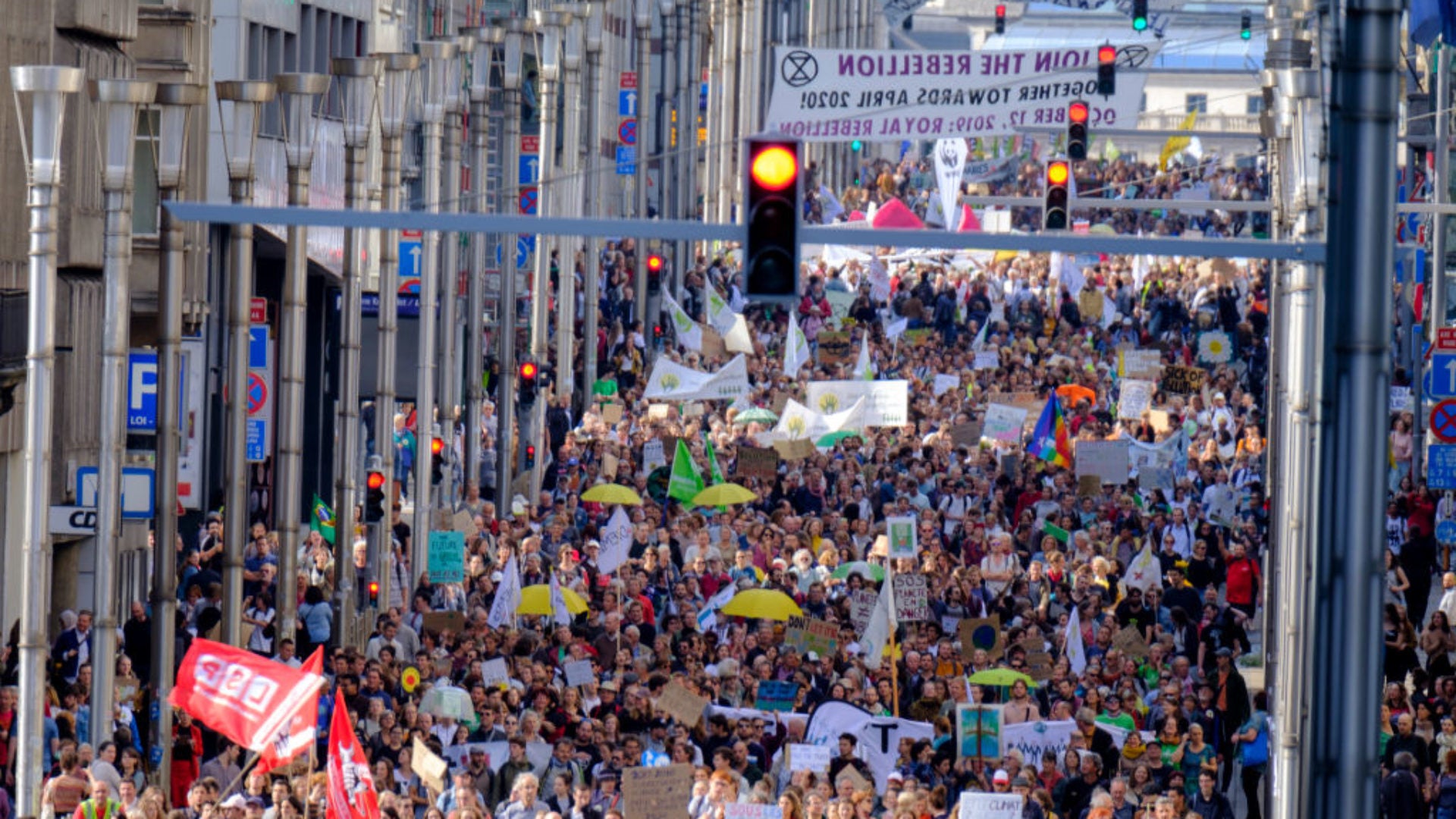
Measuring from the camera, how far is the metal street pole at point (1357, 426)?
12.5 metres

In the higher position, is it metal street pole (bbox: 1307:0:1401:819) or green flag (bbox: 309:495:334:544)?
metal street pole (bbox: 1307:0:1401:819)

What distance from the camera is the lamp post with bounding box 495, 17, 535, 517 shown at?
3812 centimetres

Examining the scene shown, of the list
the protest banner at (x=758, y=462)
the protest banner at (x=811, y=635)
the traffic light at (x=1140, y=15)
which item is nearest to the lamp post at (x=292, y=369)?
the protest banner at (x=811, y=635)

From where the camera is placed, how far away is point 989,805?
19.0 metres

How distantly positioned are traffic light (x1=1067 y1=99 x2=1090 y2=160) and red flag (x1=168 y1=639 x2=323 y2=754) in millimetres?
13026

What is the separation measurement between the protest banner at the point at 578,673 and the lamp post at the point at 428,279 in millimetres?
9124

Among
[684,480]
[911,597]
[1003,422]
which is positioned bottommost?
[911,597]

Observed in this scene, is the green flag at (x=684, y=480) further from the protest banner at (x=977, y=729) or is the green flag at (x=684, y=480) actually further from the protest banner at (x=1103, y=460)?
the protest banner at (x=977, y=729)

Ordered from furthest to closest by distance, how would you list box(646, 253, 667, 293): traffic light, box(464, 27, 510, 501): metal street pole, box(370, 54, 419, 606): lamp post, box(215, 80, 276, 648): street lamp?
1. box(646, 253, 667, 293): traffic light
2. box(464, 27, 510, 501): metal street pole
3. box(370, 54, 419, 606): lamp post
4. box(215, 80, 276, 648): street lamp

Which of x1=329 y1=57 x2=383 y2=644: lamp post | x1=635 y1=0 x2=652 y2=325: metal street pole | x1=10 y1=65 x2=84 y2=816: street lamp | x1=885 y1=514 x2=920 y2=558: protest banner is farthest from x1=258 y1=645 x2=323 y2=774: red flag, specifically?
x1=635 y1=0 x2=652 y2=325: metal street pole

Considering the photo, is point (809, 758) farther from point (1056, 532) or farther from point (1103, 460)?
point (1103, 460)

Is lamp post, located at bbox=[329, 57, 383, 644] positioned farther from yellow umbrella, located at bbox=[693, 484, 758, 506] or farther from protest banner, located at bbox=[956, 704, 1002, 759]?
protest banner, located at bbox=[956, 704, 1002, 759]

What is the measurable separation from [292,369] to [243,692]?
968 cm

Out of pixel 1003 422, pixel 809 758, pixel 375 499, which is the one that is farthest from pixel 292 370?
pixel 1003 422
